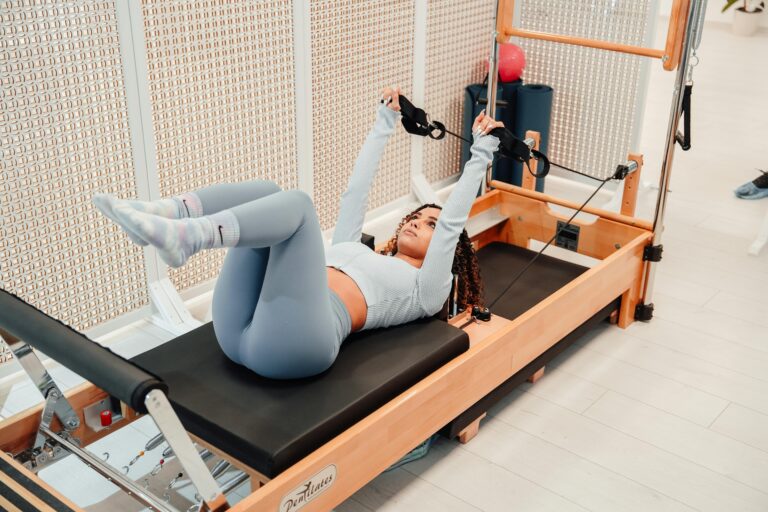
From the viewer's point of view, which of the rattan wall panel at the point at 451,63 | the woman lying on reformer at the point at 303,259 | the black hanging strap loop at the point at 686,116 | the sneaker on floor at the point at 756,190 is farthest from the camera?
the sneaker on floor at the point at 756,190

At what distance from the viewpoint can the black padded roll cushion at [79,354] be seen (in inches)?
65.0

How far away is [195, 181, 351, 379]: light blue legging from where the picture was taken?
207cm

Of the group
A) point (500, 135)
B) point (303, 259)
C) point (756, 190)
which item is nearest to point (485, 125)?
point (500, 135)

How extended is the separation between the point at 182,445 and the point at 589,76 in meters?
3.59

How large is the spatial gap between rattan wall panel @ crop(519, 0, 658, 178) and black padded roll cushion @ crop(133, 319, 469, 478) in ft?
8.22

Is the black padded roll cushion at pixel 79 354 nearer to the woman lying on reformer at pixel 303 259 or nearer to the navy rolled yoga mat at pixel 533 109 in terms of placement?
the woman lying on reformer at pixel 303 259

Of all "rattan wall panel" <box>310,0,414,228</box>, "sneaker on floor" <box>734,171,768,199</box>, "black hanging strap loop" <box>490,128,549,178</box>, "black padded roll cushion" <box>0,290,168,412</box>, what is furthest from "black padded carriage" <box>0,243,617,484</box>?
"sneaker on floor" <box>734,171,768,199</box>

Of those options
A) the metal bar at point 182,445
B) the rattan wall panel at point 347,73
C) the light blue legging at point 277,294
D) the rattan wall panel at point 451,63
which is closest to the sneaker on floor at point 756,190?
the rattan wall panel at point 451,63

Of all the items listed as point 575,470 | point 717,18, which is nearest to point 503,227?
point 575,470

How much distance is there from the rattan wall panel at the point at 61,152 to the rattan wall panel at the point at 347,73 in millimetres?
994

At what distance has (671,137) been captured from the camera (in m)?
3.23

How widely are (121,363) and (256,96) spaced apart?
1959 mm

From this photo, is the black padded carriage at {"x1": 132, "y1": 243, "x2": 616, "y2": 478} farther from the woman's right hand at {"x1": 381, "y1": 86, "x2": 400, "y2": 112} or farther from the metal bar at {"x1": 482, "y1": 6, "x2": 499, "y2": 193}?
the metal bar at {"x1": 482, "y1": 6, "x2": 499, "y2": 193}

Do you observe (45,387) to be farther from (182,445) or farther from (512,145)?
(512,145)
